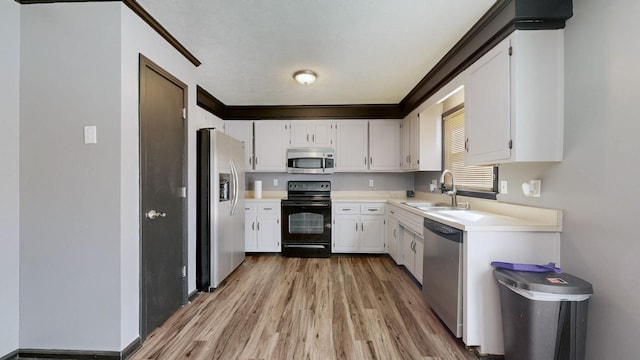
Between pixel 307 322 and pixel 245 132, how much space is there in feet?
10.2

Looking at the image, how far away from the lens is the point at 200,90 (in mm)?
3428

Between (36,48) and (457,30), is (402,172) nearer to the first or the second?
(457,30)

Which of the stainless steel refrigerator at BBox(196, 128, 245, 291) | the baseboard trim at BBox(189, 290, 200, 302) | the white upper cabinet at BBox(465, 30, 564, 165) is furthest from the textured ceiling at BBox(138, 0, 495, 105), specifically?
the baseboard trim at BBox(189, 290, 200, 302)

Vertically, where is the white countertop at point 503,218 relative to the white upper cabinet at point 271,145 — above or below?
below

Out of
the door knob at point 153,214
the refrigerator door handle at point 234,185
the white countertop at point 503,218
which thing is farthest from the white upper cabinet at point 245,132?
the white countertop at point 503,218

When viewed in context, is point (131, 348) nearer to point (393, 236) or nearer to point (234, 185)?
point (234, 185)

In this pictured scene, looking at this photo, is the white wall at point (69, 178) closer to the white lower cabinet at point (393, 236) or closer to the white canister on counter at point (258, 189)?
the white canister on counter at point (258, 189)

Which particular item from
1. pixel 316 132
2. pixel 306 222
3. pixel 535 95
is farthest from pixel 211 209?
pixel 535 95

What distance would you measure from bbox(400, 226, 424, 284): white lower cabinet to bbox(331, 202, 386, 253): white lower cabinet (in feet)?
1.85

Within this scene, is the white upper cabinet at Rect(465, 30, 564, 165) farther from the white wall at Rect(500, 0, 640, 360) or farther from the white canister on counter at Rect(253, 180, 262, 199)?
the white canister on counter at Rect(253, 180, 262, 199)

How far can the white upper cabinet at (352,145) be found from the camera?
4234 mm

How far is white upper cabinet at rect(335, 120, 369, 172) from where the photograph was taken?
423cm

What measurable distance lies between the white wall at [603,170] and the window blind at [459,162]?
80cm

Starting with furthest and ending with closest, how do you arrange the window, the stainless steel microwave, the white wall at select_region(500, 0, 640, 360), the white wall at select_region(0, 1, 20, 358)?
the stainless steel microwave → the window → the white wall at select_region(0, 1, 20, 358) → the white wall at select_region(500, 0, 640, 360)
